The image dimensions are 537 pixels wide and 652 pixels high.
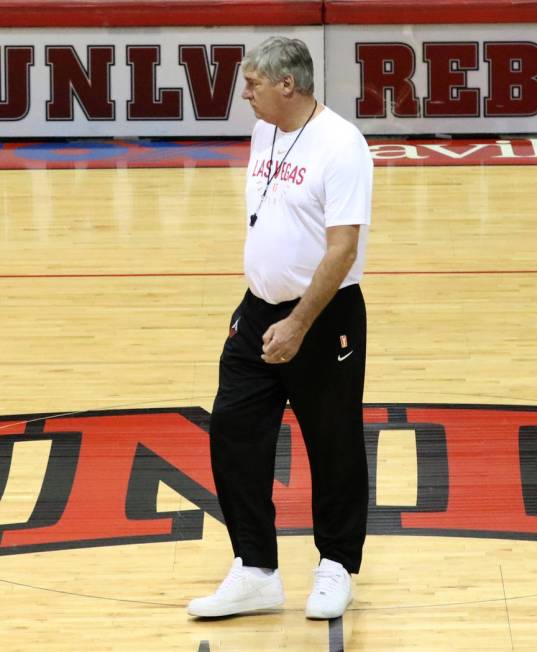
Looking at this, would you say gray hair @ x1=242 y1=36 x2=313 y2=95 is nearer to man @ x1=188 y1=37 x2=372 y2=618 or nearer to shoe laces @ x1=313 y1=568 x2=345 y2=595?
man @ x1=188 y1=37 x2=372 y2=618

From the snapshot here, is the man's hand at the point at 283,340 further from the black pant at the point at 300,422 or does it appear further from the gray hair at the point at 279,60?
the gray hair at the point at 279,60

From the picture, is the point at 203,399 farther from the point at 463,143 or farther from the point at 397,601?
the point at 463,143

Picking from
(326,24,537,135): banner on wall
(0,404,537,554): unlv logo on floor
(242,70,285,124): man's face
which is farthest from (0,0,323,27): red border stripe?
(242,70,285,124): man's face

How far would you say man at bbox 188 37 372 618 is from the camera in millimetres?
3195

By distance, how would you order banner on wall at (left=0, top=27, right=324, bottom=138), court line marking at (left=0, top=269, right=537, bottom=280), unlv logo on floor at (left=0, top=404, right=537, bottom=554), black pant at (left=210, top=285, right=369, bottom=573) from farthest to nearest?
banner on wall at (left=0, top=27, right=324, bottom=138), court line marking at (left=0, top=269, right=537, bottom=280), unlv logo on floor at (left=0, top=404, right=537, bottom=554), black pant at (left=210, top=285, right=369, bottom=573)

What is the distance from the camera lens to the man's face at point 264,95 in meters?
3.23

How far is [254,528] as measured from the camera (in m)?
3.50

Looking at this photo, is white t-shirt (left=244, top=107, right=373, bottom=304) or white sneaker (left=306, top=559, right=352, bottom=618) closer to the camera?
white t-shirt (left=244, top=107, right=373, bottom=304)

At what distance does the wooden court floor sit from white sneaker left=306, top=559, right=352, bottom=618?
0.03 metres

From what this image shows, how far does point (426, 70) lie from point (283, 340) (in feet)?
25.7

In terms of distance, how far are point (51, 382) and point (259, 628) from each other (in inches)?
92.0

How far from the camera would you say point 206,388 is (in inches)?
212

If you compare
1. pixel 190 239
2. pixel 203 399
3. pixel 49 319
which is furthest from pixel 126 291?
pixel 203 399

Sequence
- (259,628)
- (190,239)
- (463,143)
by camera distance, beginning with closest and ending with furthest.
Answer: (259,628)
(190,239)
(463,143)
